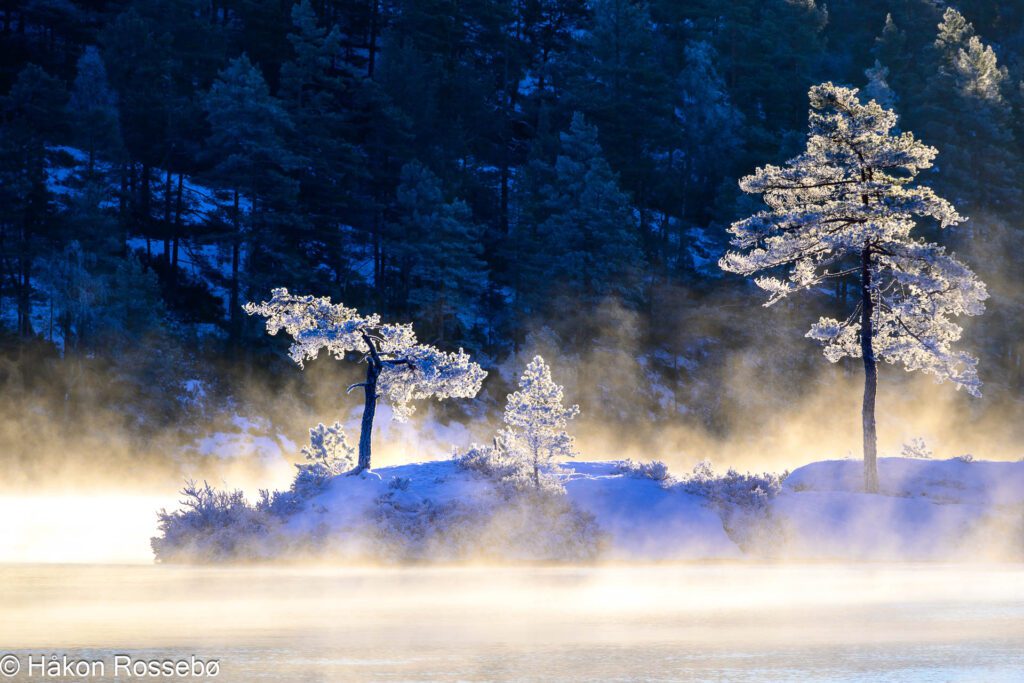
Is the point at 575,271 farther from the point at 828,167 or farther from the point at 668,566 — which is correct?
the point at 668,566

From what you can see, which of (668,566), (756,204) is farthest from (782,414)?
(668,566)

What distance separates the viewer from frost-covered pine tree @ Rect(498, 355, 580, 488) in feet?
89.0

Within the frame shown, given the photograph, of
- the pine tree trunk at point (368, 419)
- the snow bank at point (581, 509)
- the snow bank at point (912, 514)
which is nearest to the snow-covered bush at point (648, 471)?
the snow bank at point (581, 509)

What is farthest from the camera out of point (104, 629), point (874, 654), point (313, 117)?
point (313, 117)

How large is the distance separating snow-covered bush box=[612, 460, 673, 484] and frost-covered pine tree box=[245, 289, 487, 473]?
4222mm

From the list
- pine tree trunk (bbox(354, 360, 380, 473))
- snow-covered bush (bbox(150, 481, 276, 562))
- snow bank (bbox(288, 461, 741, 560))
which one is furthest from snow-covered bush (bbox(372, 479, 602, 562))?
snow-covered bush (bbox(150, 481, 276, 562))

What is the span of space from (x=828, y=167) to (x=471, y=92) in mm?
46303

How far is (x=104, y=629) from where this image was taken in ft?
44.4

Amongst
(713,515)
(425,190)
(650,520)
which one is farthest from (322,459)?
(425,190)

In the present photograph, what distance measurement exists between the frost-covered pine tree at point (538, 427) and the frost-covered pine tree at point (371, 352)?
2.00 m

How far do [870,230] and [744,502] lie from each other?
812cm

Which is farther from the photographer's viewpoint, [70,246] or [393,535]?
[70,246]

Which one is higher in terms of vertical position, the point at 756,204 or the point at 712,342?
the point at 756,204

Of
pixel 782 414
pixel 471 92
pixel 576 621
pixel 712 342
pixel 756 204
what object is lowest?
pixel 576 621
